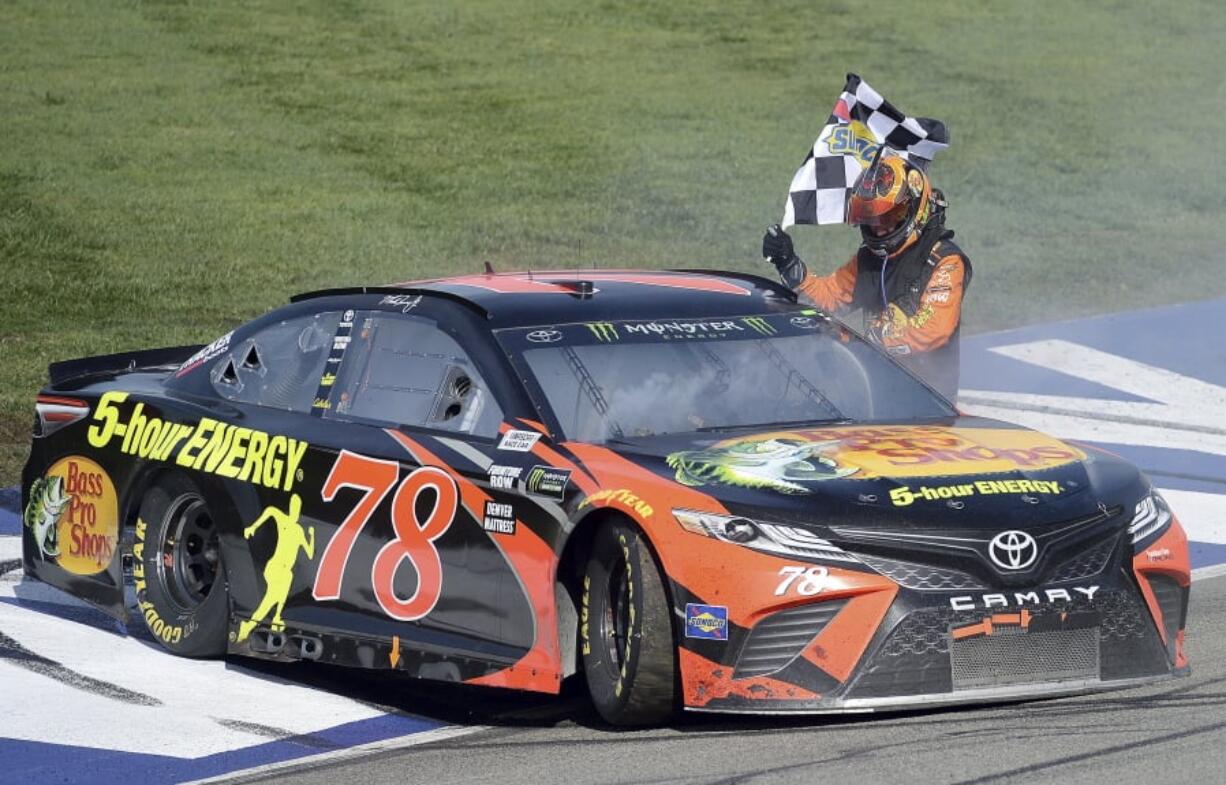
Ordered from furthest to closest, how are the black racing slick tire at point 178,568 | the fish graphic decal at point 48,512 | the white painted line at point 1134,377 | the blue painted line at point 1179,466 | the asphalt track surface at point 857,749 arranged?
1. the white painted line at point 1134,377
2. the blue painted line at point 1179,466
3. the fish graphic decal at point 48,512
4. the black racing slick tire at point 178,568
5. the asphalt track surface at point 857,749

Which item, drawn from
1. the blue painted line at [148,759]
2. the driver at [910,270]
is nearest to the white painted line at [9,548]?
the blue painted line at [148,759]

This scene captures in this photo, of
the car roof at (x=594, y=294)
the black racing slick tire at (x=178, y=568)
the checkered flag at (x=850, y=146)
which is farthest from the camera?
the checkered flag at (x=850, y=146)

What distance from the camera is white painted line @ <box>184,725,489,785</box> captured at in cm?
616

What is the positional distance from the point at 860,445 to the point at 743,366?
0.73m

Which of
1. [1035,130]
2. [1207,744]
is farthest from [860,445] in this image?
[1035,130]

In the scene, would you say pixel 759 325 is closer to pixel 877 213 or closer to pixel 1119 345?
pixel 877 213

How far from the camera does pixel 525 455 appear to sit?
6.64m

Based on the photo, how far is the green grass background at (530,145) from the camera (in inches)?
664

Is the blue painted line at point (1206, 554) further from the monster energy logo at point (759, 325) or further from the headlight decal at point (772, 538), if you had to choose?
the headlight decal at point (772, 538)

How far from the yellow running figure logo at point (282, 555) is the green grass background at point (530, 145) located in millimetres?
4794

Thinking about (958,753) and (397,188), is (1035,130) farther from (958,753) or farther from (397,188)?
(958,753)

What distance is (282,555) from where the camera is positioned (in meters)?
7.38

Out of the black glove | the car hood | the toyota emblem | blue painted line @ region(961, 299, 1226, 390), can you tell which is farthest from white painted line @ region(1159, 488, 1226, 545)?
the toyota emblem

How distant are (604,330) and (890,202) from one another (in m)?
2.10
